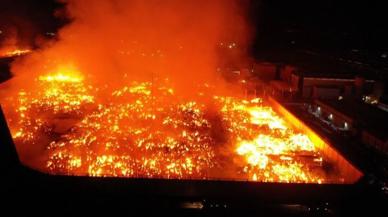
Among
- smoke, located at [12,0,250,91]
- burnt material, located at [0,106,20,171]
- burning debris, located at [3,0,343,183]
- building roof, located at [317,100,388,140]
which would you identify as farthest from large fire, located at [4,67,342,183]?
smoke, located at [12,0,250,91]

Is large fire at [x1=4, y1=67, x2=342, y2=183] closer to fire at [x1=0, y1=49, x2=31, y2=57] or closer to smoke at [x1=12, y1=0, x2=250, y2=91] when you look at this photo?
smoke at [x1=12, y1=0, x2=250, y2=91]

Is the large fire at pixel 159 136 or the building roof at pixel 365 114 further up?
the building roof at pixel 365 114

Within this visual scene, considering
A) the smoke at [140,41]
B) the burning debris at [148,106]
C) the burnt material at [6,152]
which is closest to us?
the burnt material at [6,152]

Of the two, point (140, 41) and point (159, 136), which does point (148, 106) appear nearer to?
point (159, 136)

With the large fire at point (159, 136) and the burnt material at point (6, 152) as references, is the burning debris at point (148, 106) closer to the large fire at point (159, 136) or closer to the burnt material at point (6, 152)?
the large fire at point (159, 136)

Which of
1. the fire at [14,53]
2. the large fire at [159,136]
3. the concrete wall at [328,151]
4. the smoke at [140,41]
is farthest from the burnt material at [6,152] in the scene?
the fire at [14,53]

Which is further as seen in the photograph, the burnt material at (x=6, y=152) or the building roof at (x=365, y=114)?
the building roof at (x=365, y=114)

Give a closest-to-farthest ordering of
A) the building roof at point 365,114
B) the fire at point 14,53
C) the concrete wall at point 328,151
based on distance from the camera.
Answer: the concrete wall at point 328,151
the building roof at point 365,114
the fire at point 14,53
